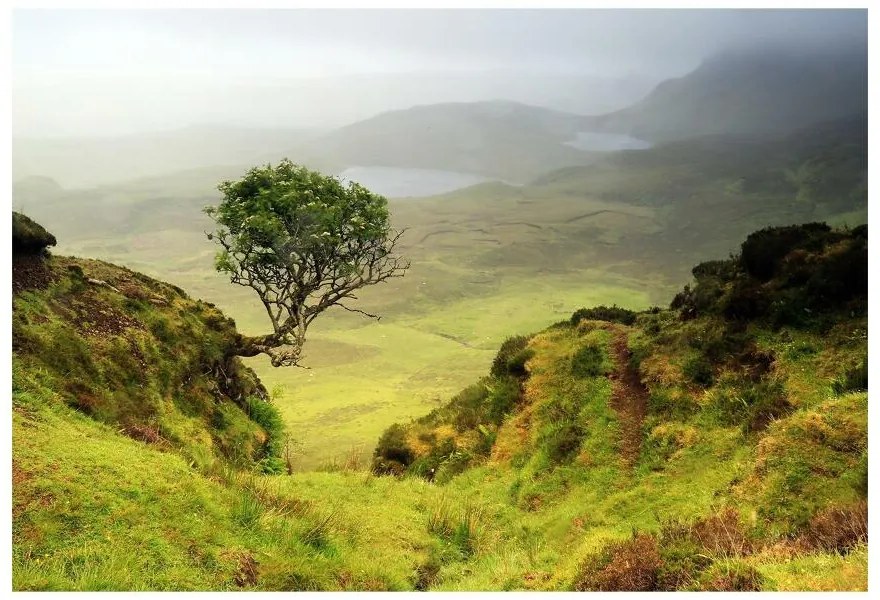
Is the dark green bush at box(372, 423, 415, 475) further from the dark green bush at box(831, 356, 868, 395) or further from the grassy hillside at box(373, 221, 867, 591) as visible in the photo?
the dark green bush at box(831, 356, 868, 395)

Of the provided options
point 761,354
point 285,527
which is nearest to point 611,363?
point 761,354

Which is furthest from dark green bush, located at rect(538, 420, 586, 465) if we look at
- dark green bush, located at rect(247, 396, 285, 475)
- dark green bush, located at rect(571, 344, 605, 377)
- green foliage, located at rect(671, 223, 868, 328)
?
dark green bush, located at rect(247, 396, 285, 475)

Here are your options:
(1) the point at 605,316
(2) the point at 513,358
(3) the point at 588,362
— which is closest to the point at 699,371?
(3) the point at 588,362

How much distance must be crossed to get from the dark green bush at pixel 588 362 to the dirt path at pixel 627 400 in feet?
1.76

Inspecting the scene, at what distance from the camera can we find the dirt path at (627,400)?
57.5 feet

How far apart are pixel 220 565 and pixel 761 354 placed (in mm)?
16501

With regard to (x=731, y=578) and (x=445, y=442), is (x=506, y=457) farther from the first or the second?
(x=731, y=578)

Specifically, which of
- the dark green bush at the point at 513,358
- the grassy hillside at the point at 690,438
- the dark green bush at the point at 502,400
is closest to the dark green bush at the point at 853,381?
the grassy hillside at the point at 690,438

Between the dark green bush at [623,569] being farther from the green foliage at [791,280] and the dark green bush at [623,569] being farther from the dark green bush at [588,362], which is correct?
the dark green bush at [588,362]

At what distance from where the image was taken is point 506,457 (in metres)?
20.9

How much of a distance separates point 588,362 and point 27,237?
2037 centimetres

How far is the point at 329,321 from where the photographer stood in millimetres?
111812

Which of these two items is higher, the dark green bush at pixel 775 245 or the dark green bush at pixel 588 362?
the dark green bush at pixel 775 245

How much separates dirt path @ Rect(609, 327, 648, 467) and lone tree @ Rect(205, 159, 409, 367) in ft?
33.5
